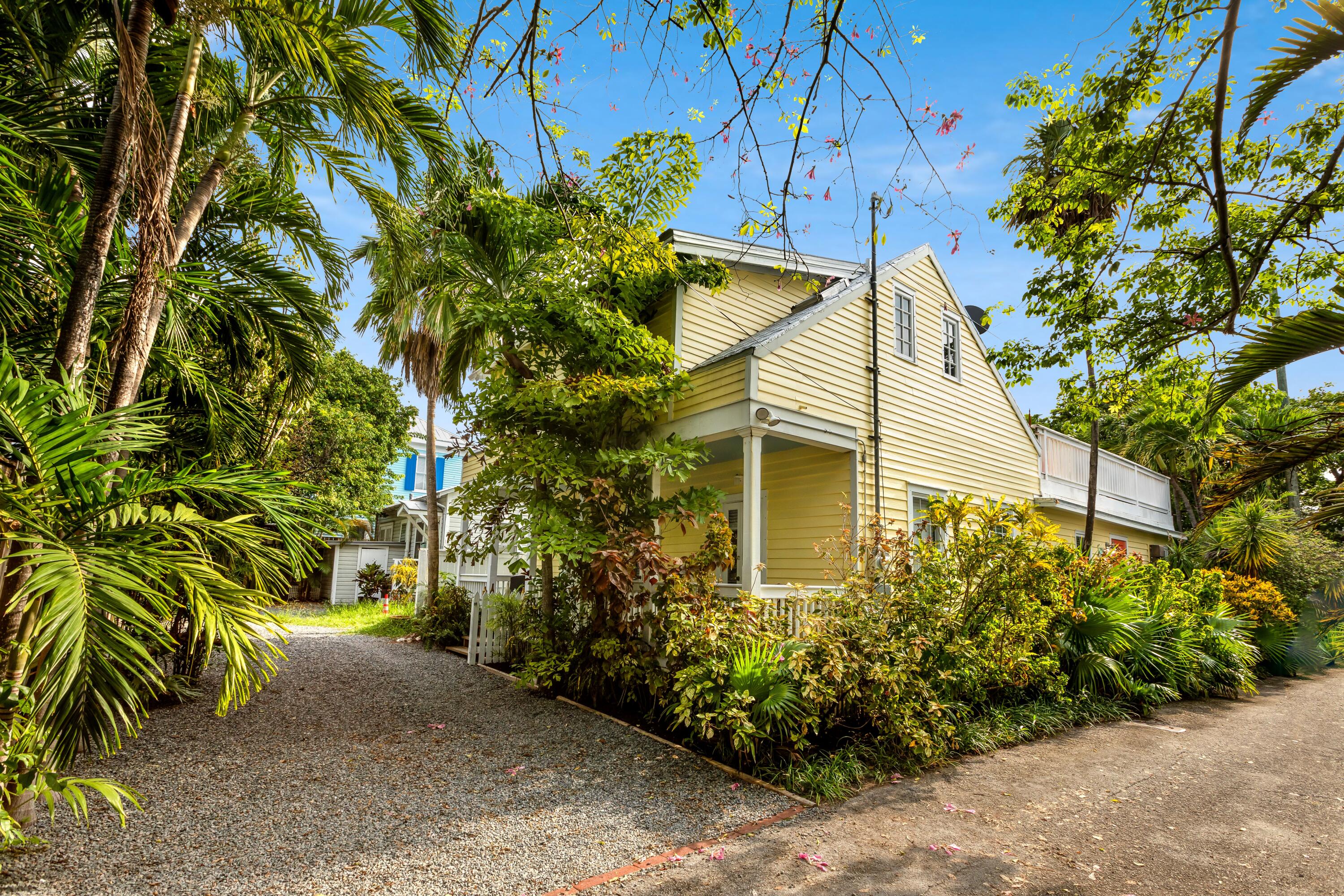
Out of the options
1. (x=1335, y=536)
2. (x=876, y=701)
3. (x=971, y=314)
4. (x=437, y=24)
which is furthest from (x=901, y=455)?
(x=1335, y=536)

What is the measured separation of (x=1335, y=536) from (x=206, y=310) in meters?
23.4

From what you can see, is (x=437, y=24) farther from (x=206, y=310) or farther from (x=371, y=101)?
(x=206, y=310)

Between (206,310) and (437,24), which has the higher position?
(437,24)

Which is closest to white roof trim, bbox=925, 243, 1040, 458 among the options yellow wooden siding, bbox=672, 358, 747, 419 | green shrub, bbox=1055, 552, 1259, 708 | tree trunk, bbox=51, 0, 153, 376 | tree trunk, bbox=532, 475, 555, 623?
green shrub, bbox=1055, 552, 1259, 708

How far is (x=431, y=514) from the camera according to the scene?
13867mm

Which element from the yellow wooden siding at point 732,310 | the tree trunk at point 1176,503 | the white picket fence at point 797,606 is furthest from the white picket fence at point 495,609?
the tree trunk at point 1176,503

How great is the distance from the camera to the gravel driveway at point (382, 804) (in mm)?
3695

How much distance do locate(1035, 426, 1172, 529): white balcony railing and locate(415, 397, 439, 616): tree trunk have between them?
1236cm

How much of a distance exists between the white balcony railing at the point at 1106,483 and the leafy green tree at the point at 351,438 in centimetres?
1861

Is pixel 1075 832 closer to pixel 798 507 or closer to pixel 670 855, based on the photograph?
pixel 670 855

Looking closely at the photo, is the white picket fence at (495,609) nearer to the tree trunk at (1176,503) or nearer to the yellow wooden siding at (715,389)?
the yellow wooden siding at (715,389)

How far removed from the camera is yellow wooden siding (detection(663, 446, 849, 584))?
31.8ft

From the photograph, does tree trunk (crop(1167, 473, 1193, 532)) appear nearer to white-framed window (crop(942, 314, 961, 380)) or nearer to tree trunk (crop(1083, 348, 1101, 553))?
tree trunk (crop(1083, 348, 1101, 553))

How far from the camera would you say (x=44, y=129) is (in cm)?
416
